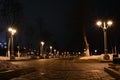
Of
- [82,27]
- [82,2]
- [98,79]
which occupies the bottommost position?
[98,79]

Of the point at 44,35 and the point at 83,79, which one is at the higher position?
the point at 44,35

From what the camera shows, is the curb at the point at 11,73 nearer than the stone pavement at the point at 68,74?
Yes

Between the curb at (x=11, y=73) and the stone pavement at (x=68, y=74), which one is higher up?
the curb at (x=11, y=73)

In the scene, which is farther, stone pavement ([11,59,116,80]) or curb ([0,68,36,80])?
stone pavement ([11,59,116,80])

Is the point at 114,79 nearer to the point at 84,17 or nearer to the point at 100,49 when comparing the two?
the point at 84,17

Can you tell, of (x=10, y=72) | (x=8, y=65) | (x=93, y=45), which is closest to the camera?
(x=10, y=72)

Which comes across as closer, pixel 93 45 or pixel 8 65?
pixel 8 65

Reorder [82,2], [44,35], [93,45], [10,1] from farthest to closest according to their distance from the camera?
1. [93,45]
2. [44,35]
3. [10,1]
4. [82,2]

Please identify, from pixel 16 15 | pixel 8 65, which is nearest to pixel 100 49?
pixel 16 15

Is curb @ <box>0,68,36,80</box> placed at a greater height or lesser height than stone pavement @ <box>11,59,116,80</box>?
greater

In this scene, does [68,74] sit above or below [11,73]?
below

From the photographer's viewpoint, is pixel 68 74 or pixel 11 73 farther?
pixel 68 74

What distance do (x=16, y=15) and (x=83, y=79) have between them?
5991 cm

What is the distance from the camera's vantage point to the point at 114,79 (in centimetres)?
1822
